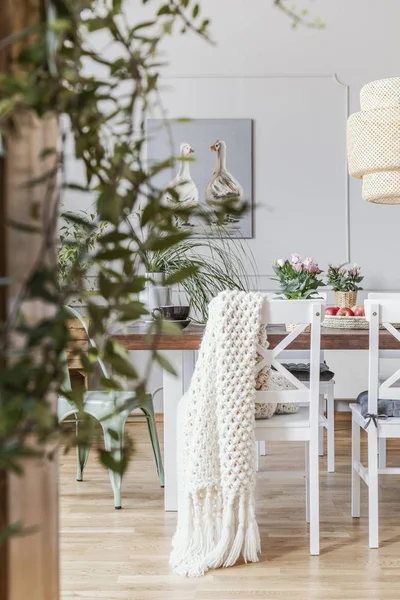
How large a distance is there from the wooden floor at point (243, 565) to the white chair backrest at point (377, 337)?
52cm

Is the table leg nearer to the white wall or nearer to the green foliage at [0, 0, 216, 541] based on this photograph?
the green foliage at [0, 0, 216, 541]

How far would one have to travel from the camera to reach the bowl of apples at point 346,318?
2791mm

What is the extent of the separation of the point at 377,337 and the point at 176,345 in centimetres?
73

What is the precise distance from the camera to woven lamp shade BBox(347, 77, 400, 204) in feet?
9.09

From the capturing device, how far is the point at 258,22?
487 centimetres

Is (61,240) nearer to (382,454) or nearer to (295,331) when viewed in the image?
(295,331)

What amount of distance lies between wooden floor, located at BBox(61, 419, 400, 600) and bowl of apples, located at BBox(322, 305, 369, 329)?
2.47ft

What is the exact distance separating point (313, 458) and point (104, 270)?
195cm

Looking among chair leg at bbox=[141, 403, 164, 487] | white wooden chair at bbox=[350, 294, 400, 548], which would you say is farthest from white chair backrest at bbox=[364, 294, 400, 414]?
chair leg at bbox=[141, 403, 164, 487]

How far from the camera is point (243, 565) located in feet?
7.36

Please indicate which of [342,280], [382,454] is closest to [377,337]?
[382,454]

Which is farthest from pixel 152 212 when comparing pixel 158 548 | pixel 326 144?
pixel 326 144

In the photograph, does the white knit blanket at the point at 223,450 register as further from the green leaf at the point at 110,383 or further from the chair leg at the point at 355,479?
the green leaf at the point at 110,383

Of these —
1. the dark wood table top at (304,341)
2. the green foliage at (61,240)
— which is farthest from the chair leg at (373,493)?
the green foliage at (61,240)
